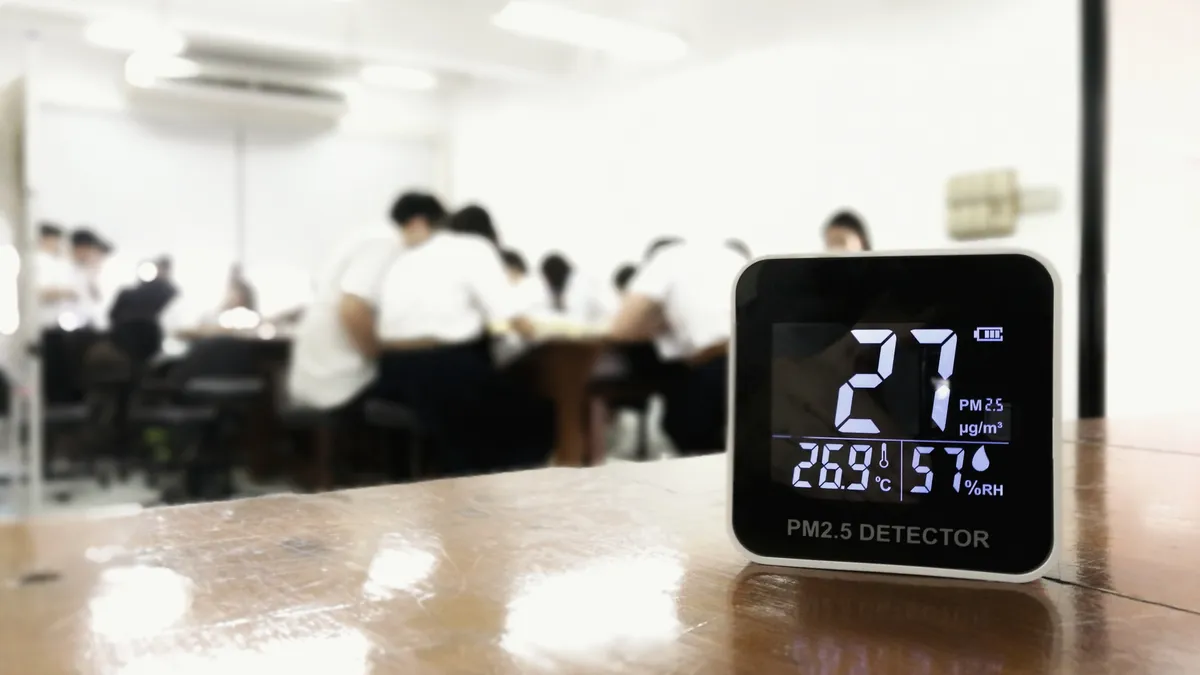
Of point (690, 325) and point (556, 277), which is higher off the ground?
point (556, 277)

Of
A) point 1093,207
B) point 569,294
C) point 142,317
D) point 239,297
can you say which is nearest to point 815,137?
point 1093,207

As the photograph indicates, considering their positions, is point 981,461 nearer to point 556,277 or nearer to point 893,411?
point 893,411

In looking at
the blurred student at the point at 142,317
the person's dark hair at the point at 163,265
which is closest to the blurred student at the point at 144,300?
the blurred student at the point at 142,317

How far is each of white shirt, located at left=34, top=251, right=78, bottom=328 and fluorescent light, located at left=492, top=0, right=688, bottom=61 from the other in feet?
9.72

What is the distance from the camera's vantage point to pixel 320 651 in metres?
0.38

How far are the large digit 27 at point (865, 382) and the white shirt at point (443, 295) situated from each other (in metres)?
2.61

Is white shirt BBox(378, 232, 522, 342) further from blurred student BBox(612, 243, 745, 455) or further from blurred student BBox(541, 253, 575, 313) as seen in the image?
blurred student BBox(541, 253, 575, 313)

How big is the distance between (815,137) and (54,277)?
4380mm

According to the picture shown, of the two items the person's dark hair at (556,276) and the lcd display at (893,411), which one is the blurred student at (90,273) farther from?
the lcd display at (893,411)

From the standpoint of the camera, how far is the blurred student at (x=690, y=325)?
3123mm

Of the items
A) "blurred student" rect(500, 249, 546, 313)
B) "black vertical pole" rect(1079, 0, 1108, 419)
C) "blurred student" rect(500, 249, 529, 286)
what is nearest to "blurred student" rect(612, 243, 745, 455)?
"black vertical pole" rect(1079, 0, 1108, 419)

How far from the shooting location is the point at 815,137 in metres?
4.38

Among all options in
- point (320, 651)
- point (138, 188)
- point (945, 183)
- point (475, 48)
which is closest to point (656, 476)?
point (320, 651)

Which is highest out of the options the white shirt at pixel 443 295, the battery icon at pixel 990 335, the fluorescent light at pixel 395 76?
the fluorescent light at pixel 395 76
